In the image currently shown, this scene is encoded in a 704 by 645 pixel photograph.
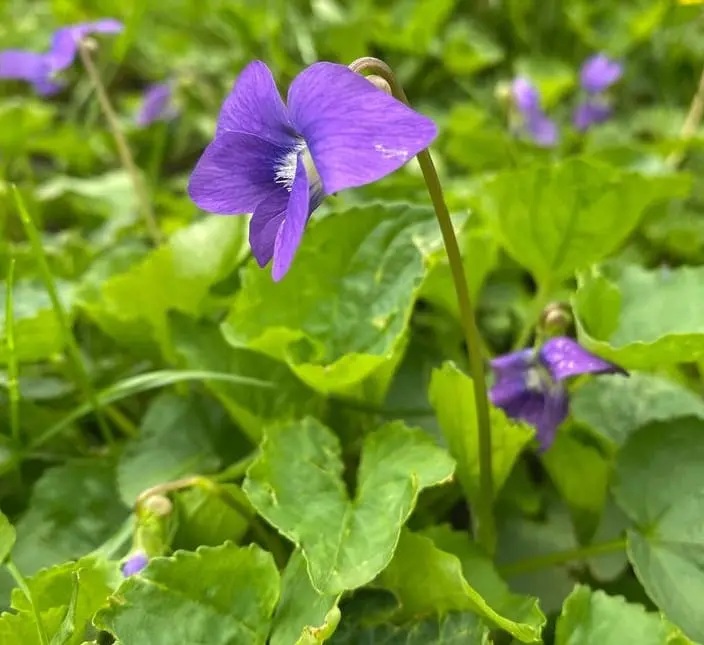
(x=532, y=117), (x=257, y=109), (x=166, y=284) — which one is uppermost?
(x=257, y=109)

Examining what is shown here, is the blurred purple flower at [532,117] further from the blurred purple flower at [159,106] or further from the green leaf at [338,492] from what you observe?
the green leaf at [338,492]

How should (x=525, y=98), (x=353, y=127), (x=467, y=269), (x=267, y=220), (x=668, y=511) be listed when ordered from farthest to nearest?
1. (x=525, y=98)
2. (x=467, y=269)
3. (x=668, y=511)
4. (x=267, y=220)
5. (x=353, y=127)

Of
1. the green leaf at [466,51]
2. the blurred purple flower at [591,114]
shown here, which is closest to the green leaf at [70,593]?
the blurred purple flower at [591,114]

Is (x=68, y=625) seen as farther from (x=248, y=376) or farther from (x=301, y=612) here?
(x=248, y=376)

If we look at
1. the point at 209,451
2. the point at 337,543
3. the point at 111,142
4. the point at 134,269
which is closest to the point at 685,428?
the point at 337,543

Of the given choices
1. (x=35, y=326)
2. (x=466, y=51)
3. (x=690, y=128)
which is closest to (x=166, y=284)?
(x=35, y=326)

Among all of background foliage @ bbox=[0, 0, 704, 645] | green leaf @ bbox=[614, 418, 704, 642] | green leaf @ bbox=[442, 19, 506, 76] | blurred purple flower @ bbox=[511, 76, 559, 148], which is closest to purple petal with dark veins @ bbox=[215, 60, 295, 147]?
background foliage @ bbox=[0, 0, 704, 645]

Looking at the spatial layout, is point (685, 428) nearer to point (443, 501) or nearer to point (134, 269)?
point (443, 501)
